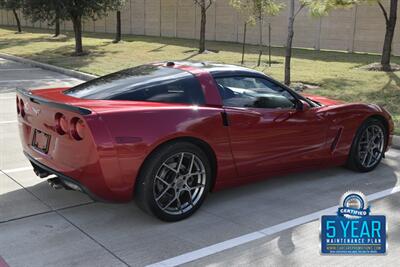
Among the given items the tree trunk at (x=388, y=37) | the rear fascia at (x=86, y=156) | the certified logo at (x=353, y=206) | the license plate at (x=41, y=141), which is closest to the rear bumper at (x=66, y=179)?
the rear fascia at (x=86, y=156)

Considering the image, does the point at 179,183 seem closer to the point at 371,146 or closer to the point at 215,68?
the point at 215,68

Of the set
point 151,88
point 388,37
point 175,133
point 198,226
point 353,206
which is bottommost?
point 198,226

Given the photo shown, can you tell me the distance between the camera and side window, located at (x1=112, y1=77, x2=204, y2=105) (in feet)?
14.4

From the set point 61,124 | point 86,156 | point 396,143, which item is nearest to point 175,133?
point 86,156

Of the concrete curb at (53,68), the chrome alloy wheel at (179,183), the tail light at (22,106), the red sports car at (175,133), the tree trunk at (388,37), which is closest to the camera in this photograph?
the red sports car at (175,133)

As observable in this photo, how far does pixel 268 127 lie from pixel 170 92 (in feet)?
3.44

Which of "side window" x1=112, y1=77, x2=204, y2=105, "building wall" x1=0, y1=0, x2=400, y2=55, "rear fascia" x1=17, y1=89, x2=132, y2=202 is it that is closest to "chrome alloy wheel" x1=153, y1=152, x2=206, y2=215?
"rear fascia" x1=17, y1=89, x2=132, y2=202

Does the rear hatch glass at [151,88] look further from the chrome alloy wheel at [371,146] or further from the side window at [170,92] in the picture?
the chrome alloy wheel at [371,146]

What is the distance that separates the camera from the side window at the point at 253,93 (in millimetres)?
4754

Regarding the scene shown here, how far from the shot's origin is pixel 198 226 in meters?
4.26

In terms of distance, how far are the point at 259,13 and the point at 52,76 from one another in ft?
24.2

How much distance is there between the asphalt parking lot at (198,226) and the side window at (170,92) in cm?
105

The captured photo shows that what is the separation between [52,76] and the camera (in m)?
14.7

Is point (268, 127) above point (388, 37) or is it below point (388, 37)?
below
